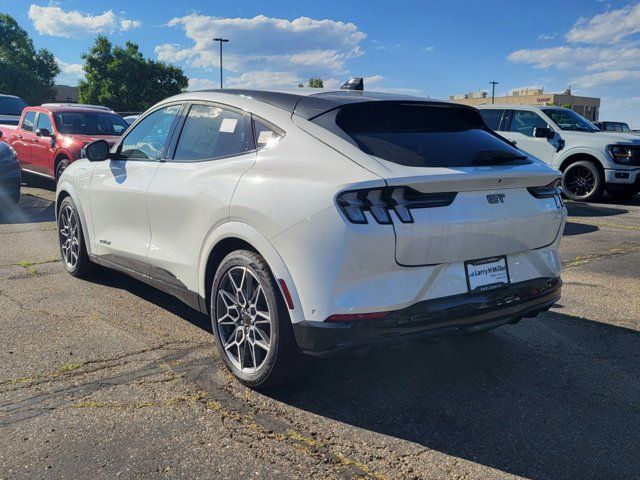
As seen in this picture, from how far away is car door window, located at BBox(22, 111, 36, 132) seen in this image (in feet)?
40.8

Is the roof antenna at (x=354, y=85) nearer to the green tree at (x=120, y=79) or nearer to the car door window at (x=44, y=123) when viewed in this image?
the car door window at (x=44, y=123)

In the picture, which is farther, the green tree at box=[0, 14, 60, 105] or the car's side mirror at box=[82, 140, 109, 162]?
the green tree at box=[0, 14, 60, 105]

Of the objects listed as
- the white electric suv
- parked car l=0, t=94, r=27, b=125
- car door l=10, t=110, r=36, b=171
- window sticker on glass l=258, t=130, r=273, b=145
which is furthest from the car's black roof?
parked car l=0, t=94, r=27, b=125

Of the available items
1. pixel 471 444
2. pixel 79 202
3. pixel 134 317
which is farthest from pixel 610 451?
pixel 79 202

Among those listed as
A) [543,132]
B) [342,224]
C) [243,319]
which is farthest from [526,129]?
[342,224]

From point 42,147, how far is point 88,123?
3.25ft

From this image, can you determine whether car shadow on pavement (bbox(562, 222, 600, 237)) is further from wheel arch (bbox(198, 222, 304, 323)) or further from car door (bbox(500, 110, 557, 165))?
wheel arch (bbox(198, 222, 304, 323))

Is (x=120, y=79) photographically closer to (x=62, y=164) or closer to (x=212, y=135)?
(x=62, y=164)

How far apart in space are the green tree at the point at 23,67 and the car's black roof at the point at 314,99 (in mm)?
57570

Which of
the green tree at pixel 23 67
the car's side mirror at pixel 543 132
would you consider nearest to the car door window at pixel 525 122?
the car's side mirror at pixel 543 132

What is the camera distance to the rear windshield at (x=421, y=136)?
3188 millimetres

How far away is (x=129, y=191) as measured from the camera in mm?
4570

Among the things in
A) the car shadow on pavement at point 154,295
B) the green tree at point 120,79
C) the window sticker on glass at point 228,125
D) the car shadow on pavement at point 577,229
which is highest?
the green tree at point 120,79

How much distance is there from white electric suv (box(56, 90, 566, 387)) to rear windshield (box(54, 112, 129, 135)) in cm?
840
